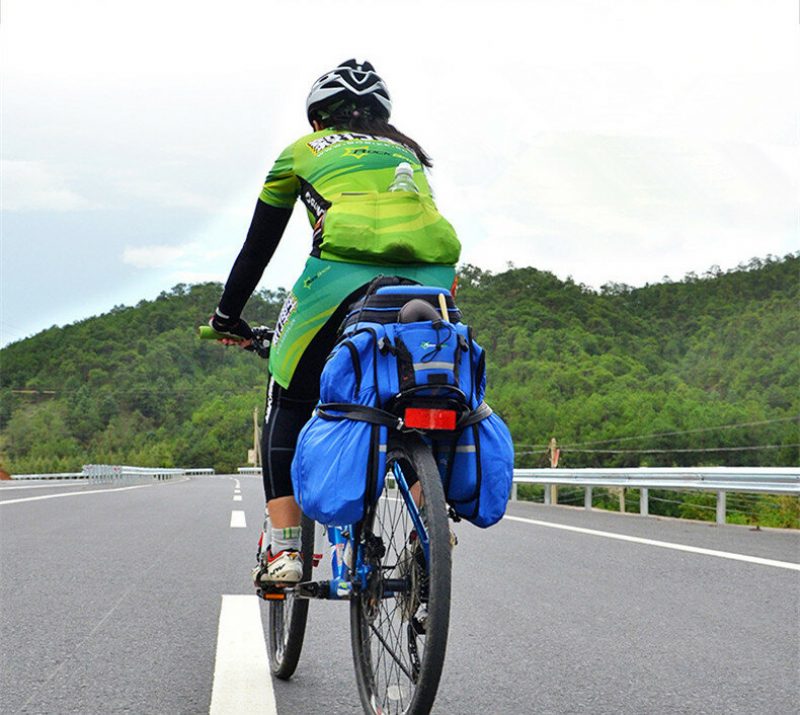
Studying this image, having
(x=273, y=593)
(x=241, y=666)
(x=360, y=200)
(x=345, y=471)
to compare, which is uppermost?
(x=360, y=200)

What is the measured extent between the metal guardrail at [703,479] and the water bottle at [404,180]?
7.01m

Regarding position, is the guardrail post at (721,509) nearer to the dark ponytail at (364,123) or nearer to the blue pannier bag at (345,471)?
the dark ponytail at (364,123)

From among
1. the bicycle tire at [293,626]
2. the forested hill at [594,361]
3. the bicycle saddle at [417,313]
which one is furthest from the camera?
the forested hill at [594,361]

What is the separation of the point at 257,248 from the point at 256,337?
0.61 m

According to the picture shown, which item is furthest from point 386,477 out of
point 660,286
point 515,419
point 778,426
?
point 515,419

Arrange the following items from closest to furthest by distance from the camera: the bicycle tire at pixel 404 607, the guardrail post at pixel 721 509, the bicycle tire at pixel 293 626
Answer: the bicycle tire at pixel 404 607 < the bicycle tire at pixel 293 626 < the guardrail post at pixel 721 509

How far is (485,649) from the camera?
4.14 meters

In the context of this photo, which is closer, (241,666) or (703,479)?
(241,666)

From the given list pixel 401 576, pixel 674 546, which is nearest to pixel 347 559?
pixel 401 576

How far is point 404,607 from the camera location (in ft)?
8.93

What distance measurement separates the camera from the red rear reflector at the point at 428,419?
2590mm

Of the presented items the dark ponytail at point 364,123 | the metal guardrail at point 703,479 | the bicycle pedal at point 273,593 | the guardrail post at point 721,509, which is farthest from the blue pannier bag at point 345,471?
the guardrail post at point 721,509

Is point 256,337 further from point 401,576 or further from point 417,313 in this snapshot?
point 401,576

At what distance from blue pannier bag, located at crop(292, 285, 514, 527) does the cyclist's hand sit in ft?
3.28
